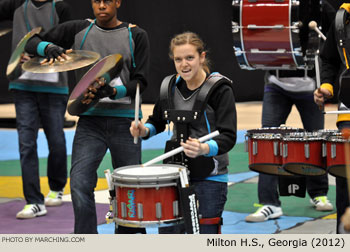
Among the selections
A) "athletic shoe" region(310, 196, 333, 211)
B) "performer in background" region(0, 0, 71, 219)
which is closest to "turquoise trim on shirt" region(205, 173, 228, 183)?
"athletic shoe" region(310, 196, 333, 211)

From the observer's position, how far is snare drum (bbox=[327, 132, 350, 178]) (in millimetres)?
4551

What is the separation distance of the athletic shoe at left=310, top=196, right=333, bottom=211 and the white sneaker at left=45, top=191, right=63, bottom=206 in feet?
7.89

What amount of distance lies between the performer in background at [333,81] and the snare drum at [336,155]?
0.13m

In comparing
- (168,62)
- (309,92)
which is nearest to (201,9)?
(168,62)

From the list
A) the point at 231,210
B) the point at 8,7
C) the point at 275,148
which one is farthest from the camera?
the point at 231,210

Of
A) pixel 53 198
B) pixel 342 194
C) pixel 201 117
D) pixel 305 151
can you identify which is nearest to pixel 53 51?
pixel 201 117

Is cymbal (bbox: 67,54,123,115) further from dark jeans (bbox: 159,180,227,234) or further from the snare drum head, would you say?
dark jeans (bbox: 159,180,227,234)

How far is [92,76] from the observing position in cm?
446

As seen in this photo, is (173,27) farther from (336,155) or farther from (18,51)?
(336,155)

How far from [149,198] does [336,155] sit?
1436 mm

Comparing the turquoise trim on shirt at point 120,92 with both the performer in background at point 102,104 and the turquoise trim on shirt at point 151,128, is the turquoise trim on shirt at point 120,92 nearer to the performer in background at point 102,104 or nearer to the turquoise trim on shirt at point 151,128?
the performer in background at point 102,104

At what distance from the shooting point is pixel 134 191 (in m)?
3.83
